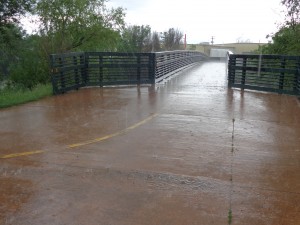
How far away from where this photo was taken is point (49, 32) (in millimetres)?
19266

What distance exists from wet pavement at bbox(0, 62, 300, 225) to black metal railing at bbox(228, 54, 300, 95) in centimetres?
223

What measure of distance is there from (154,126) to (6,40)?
14.1 metres

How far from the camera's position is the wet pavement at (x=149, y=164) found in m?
3.83

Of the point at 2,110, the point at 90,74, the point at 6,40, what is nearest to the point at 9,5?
the point at 6,40

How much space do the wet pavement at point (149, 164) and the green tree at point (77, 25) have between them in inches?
430

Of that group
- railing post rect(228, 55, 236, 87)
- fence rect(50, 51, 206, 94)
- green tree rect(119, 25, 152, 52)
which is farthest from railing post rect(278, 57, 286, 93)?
green tree rect(119, 25, 152, 52)

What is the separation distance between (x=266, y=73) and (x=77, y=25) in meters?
13.0

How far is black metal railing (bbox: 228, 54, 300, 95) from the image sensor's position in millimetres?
11172

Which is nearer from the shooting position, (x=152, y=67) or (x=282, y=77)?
(x=282, y=77)

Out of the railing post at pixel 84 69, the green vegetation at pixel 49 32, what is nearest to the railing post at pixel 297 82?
the railing post at pixel 84 69

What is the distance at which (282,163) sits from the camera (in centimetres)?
531

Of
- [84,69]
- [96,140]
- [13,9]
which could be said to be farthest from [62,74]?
[13,9]

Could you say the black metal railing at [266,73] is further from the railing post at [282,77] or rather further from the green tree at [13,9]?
the green tree at [13,9]

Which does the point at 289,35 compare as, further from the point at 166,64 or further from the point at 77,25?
the point at 77,25
